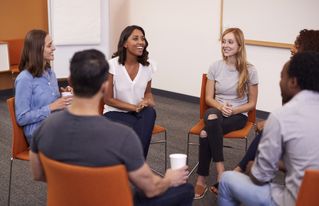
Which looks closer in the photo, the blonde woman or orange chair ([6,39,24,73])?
the blonde woman

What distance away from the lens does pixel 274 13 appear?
4746 mm

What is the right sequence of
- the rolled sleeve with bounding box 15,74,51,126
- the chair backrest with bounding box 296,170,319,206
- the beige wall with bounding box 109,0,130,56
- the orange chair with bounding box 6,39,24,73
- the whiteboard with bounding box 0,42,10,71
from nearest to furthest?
the chair backrest with bounding box 296,170,319,206 → the rolled sleeve with bounding box 15,74,51,126 → the whiteboard with bounding box 0,42,10,71 → the orange chair with bounding box 6,39,24,73 → the beige wall with bounding box 109,0,130,56

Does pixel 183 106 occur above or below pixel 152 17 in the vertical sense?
below

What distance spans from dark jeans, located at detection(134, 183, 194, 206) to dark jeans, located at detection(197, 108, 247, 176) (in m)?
1.01

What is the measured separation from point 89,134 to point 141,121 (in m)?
1.55

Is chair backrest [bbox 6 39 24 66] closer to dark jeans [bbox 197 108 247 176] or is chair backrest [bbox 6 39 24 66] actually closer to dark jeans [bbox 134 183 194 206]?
dark jeans [bbox 197 108 247 176]

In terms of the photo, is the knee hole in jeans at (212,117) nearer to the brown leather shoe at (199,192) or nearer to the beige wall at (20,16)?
the brown leather shoe at (199,192)

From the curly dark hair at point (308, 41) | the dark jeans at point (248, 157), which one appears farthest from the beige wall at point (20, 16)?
the dark jeans at point (248, 157)

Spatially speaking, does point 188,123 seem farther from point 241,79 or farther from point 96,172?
point 96,172

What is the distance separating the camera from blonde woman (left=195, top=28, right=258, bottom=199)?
3.04 meters

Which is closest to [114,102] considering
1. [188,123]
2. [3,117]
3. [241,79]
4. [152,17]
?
[241,79]

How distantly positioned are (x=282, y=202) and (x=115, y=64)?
5.77 ft

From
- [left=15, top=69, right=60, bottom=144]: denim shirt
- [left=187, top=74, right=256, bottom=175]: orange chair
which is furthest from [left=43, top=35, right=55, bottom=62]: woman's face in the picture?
[left=187, top=74, right=256, bottom=175]: orange chair

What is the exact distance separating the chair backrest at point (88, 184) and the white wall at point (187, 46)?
3714 mm
